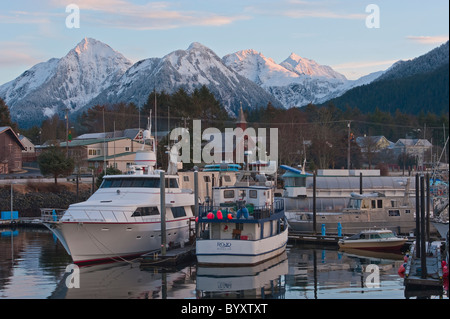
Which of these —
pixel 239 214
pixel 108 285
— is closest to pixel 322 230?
pixel 239 214

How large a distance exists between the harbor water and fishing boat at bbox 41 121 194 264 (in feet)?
3.52

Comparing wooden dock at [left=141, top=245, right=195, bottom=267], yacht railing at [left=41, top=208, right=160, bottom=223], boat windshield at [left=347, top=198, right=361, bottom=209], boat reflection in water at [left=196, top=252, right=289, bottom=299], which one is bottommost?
boat reflection in water at [left=196, top=252, right=289, bottom=299]

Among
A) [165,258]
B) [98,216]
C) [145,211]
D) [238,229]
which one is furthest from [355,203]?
[98,216]

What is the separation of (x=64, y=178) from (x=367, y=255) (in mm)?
44940

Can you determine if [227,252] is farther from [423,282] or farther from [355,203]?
[355,203]

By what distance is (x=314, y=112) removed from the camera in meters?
112

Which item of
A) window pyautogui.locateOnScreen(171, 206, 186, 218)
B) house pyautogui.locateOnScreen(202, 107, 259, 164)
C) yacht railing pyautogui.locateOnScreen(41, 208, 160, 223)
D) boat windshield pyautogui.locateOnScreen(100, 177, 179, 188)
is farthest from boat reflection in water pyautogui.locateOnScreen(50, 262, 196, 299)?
house pyautogui.locateOnScreen(202, 107, 259, 164)

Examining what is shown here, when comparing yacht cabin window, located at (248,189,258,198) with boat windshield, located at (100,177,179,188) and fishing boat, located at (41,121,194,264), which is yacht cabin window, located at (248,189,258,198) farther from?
boat windshield, located at (100,177,179,188)

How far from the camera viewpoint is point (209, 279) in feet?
93.4

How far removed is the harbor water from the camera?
25.6 m

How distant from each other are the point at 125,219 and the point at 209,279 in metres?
6.95

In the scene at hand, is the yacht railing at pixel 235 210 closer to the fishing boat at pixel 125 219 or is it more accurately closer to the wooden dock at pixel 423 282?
the fishing boat at pixel 125 219

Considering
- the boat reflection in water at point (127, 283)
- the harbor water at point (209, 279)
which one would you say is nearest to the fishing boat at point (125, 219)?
the harbor water at point (209, 279)

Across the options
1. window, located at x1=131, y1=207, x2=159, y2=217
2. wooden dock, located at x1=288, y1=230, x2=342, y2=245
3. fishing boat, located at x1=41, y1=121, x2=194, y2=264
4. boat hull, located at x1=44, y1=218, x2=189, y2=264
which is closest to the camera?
boat hull, located at x1=44, y1=218, x2=189, y2=264
